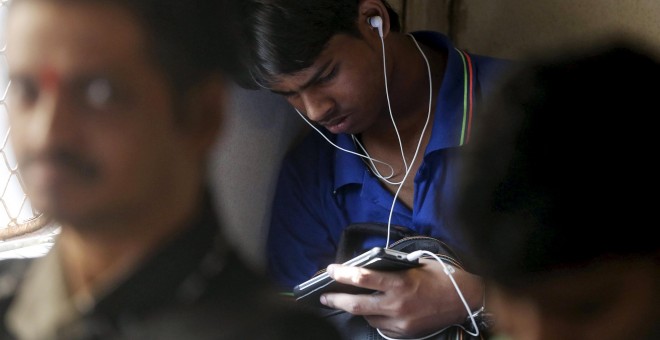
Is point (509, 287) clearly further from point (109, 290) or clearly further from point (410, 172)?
point (109, 290)

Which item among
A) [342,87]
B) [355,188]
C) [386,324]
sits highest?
[342,87]

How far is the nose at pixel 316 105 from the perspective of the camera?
626 millimetres

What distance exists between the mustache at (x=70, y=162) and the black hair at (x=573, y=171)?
31 centimetres

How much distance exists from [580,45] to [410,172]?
20cm

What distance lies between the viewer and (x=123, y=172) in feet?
1.72

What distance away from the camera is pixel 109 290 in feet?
1.77

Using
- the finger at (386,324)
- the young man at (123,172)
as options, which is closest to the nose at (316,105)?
the young man at (123,172)

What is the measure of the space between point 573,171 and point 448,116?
16 cm

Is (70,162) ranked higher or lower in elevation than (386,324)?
higher

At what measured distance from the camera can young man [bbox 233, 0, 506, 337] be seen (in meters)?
0.61

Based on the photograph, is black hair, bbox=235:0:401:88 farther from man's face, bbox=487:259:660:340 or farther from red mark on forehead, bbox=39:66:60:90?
man's face, bbox=487:259:660:340

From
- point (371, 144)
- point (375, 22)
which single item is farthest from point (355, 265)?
point (375, 22)

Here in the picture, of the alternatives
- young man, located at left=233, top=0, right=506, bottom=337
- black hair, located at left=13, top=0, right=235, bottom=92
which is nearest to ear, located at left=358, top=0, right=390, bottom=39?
young man, located at left=233, top=0, right=506, bottom=337

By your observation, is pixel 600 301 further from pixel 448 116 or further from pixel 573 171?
pixel 448 116
